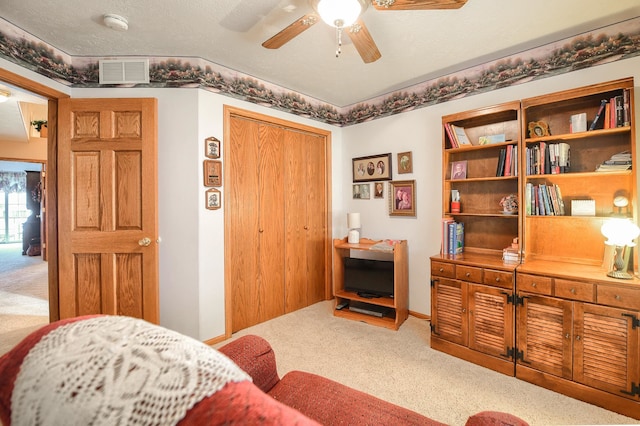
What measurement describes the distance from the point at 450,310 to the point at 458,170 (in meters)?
1.35

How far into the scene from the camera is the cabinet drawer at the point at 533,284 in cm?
205

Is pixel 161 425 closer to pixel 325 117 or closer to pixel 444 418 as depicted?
pixel 444 418

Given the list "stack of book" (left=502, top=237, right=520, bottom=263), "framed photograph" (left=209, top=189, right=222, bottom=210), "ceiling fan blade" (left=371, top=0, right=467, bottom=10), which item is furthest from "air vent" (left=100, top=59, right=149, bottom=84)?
"stack of book" (left=502, top=237, right=520, bottom=263)

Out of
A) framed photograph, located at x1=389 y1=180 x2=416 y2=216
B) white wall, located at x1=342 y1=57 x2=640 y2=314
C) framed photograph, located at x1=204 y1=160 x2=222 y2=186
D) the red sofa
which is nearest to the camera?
the red sofa

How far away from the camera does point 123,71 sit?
2.53 metres

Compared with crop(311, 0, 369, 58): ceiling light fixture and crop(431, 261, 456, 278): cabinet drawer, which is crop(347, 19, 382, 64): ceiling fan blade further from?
crop(431, 261, 456, 278): cabinet drawer

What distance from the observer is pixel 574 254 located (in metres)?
2.35

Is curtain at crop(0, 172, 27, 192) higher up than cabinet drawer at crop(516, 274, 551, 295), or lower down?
higher up

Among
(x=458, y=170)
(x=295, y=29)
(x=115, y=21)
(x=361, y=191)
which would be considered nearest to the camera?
(x=295, y=29)

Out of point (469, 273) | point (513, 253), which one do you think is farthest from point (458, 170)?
point (469, 273)

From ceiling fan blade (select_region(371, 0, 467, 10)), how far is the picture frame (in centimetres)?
146

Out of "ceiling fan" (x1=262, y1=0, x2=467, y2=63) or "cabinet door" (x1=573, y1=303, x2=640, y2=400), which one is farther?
"cabinet door" (x1=573, y1=303, x2=640, y2=400)

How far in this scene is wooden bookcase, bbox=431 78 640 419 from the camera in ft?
6.00

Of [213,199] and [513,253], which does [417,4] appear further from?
[213,199]
